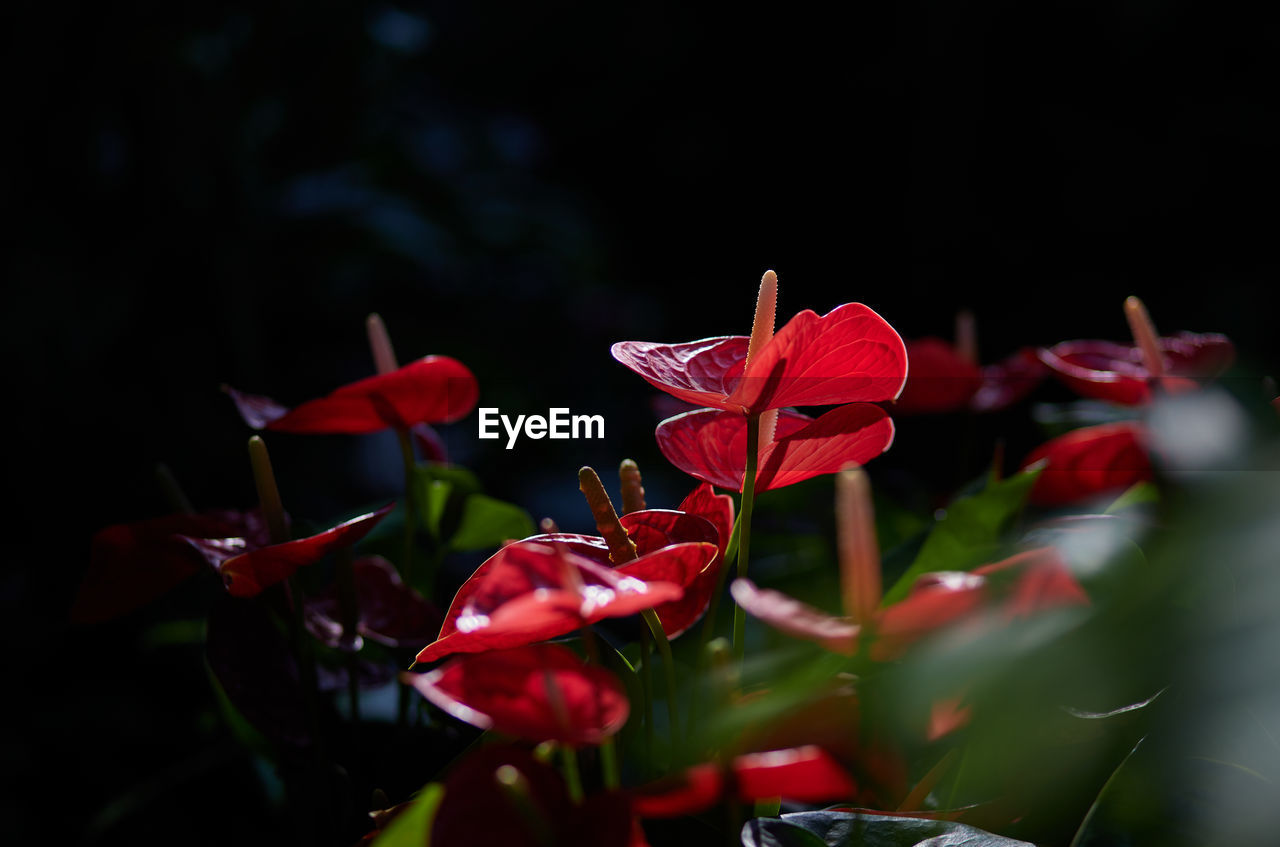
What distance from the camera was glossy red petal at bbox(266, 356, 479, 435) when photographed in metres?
0.32

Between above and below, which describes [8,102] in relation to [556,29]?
below

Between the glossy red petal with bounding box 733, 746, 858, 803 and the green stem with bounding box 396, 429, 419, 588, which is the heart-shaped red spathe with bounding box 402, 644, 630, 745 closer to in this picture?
the glossy red petal with bounding box 733, 746, 858, 803

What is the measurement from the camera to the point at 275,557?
0.85 ft

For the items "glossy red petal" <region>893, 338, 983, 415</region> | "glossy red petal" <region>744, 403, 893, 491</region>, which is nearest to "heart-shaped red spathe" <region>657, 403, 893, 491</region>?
"glossy red petal" <region>744, 403, 893, 491</region>

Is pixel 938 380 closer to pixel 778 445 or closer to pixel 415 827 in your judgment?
pixel 778 445

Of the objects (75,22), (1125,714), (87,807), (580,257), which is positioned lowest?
(87,807)

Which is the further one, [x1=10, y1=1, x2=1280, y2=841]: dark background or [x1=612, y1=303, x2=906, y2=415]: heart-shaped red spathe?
[x1=10, y1=1, x2=1280, y2=841]: dark background

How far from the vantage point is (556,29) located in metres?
2.33

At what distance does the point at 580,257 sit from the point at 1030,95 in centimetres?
100

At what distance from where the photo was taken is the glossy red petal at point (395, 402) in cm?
32

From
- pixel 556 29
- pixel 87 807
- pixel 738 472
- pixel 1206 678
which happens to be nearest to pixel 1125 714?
pixel 1206 678

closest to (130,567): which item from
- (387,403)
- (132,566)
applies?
(132,566)

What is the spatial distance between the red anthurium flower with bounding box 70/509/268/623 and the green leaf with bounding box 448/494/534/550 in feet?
0.46

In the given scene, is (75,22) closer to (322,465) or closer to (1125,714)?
(322,465)
